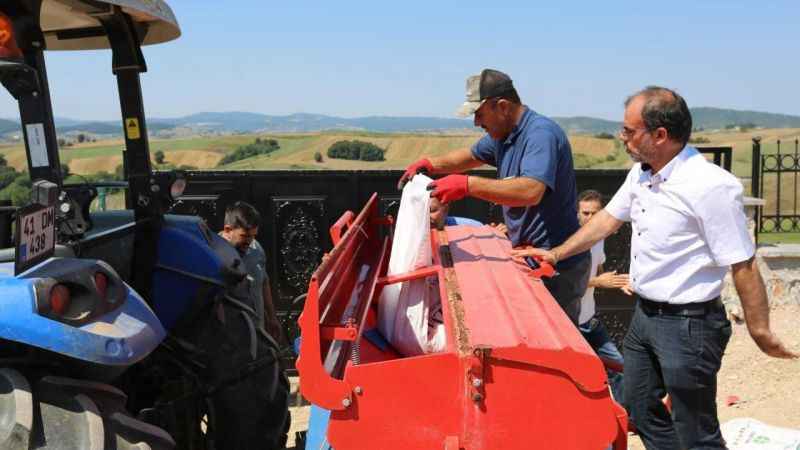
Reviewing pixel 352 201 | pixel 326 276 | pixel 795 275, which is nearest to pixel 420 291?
pixel 326 276

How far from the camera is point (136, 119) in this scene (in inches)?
147

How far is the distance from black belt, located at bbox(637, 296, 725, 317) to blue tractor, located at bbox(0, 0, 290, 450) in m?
A: 1.70

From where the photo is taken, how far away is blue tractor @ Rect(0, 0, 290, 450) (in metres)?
2.43

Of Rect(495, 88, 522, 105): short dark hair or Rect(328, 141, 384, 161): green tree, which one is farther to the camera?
Rect(328, 141, 384, 161): green tree

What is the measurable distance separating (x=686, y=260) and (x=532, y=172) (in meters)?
0.94

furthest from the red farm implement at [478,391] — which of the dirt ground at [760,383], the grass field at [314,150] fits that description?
the grass field at [314,150]

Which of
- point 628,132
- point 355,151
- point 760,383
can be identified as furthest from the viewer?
point 355,151

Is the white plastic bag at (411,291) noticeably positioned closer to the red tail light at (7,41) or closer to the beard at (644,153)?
the beard at (644,153)

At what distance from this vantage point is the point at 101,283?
2.69m

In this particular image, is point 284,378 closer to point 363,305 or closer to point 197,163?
point 363,305

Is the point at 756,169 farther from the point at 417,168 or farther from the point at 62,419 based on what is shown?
the point at 62,419

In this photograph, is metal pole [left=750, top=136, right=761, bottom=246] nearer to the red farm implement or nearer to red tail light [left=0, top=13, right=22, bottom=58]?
the red farm implement

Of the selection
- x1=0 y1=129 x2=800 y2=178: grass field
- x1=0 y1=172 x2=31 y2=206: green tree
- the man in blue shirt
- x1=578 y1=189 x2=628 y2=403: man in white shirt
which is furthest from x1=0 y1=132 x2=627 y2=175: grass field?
x1=0 y1=172 x2=31 y2=206: green tree

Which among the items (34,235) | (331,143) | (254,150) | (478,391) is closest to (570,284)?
(478,391)
